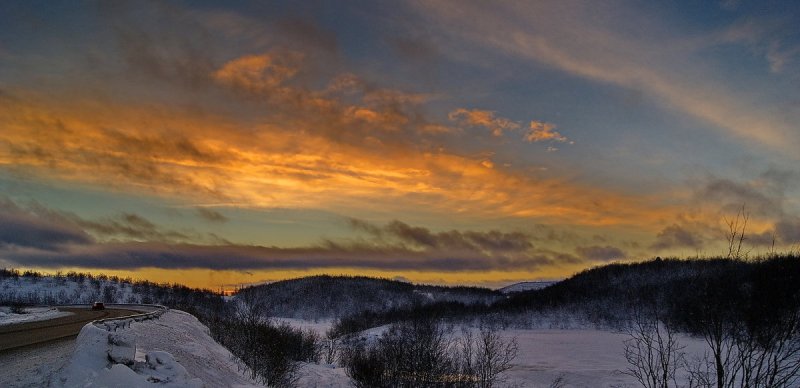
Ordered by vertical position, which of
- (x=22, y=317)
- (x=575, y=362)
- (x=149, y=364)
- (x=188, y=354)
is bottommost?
(x=575, y=362)

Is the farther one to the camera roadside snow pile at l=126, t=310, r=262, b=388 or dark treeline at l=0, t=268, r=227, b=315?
dark treeline at l=0, t=268, r=227, b=315

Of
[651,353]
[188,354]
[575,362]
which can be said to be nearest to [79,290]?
[575,362]

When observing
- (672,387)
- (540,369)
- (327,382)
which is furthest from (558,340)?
(327,382)

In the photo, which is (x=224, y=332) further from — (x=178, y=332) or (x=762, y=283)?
(x=762, y=283)

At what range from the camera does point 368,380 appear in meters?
45.7

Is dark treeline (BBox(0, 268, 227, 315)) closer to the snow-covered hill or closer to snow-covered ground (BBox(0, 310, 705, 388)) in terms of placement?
the snow-covered hill

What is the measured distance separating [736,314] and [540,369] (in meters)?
80.6

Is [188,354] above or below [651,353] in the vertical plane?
A: below

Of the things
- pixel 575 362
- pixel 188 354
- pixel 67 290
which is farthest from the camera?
pixel 67 290

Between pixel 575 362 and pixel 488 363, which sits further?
pixel 575 362

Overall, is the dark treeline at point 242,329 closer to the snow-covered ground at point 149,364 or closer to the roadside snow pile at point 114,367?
the snow-covered ground at point 149,364

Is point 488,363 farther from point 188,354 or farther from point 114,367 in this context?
point 114,367

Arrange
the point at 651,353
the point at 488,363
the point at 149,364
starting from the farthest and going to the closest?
the point at 488,363 < the point at 651,353 < the point at 149,364

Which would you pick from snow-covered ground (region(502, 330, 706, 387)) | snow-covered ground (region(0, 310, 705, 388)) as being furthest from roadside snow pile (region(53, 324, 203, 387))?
snow-covered ground (region(502, 330, 706, 387))
